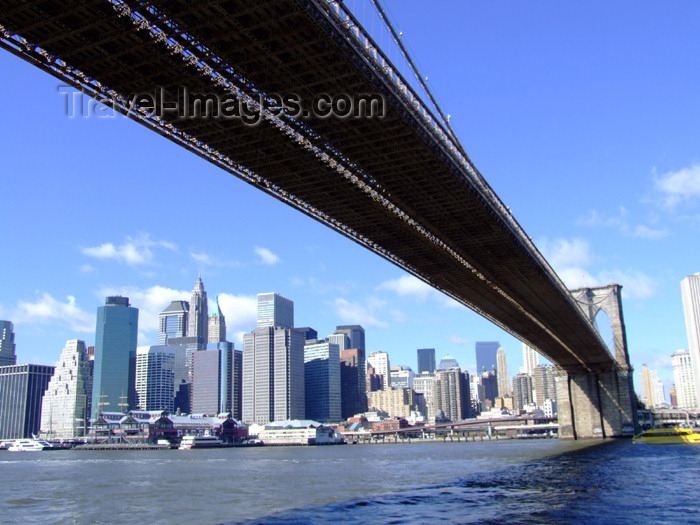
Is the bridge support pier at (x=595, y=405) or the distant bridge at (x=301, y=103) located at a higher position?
the distant bridge at (x=301, y=103)

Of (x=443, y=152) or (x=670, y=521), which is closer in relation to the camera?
(x=670, y=521)

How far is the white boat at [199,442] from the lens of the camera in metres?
150

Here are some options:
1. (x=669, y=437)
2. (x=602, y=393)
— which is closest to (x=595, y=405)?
(x=602, y=393)

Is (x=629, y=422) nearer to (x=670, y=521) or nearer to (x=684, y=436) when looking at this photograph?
(x=684, y=436)

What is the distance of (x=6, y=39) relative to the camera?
70.6ft

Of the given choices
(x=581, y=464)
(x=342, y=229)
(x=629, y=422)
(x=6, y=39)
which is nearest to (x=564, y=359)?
(x=629, y=422)

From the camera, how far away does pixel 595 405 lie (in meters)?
100

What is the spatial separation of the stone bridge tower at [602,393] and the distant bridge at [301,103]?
5727 centimetres

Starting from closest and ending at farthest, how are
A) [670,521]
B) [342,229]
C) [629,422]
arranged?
[670,521]
[342,229]
[629,422]

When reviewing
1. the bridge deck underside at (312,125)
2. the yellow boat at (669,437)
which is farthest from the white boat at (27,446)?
the bridge deck underside at (312,125)

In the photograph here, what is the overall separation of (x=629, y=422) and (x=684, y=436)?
1562 centimetres

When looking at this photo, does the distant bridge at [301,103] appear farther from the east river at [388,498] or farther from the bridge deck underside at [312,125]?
the east river at [388,498]

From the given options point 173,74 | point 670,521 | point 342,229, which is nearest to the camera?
point 670,521

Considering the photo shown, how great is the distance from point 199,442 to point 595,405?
294 feet
